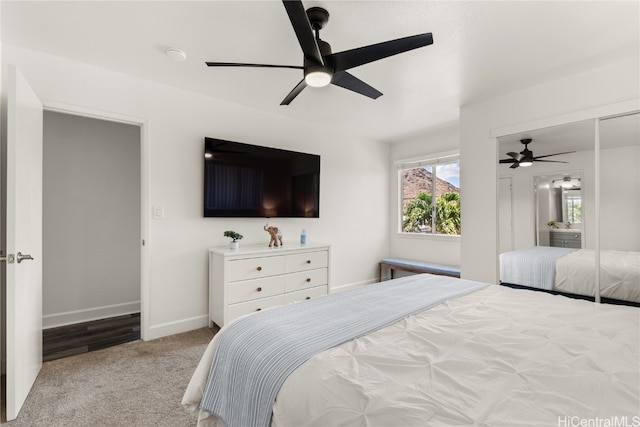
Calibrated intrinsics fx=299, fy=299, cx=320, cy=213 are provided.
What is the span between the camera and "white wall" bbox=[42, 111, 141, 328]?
3.21 metres

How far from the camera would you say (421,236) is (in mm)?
4754

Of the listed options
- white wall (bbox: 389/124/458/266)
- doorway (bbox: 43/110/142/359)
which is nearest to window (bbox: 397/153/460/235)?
white wall (bbox: 389/124/458/266)

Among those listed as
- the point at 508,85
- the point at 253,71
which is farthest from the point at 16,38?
the point at 508,85

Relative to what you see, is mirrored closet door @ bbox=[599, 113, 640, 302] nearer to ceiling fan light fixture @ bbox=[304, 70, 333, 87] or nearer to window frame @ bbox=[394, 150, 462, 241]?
window frame @ bbox=[394, 150, 462, 241]

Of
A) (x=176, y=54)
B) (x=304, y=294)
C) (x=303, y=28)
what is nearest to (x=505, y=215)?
(x=304, y=294)

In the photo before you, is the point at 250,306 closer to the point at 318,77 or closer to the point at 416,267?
the point at 318,77

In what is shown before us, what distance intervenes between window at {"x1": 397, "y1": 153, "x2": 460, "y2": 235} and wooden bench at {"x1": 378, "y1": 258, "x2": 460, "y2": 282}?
56 cm

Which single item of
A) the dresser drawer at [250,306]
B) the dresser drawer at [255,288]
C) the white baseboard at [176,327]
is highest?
the dresser drawer at [255,288]

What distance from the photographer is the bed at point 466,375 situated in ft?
2.62

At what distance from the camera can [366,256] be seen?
486 cm

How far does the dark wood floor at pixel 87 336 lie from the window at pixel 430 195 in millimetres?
4110

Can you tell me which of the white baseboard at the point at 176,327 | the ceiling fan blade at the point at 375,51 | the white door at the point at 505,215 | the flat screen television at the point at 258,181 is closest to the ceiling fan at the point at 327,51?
the ceiling fan blade at the point at 375,51

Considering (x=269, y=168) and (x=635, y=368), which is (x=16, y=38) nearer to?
(x=269, y=168)

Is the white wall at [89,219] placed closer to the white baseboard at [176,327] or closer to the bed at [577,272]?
the white baseboard at [176,327]
